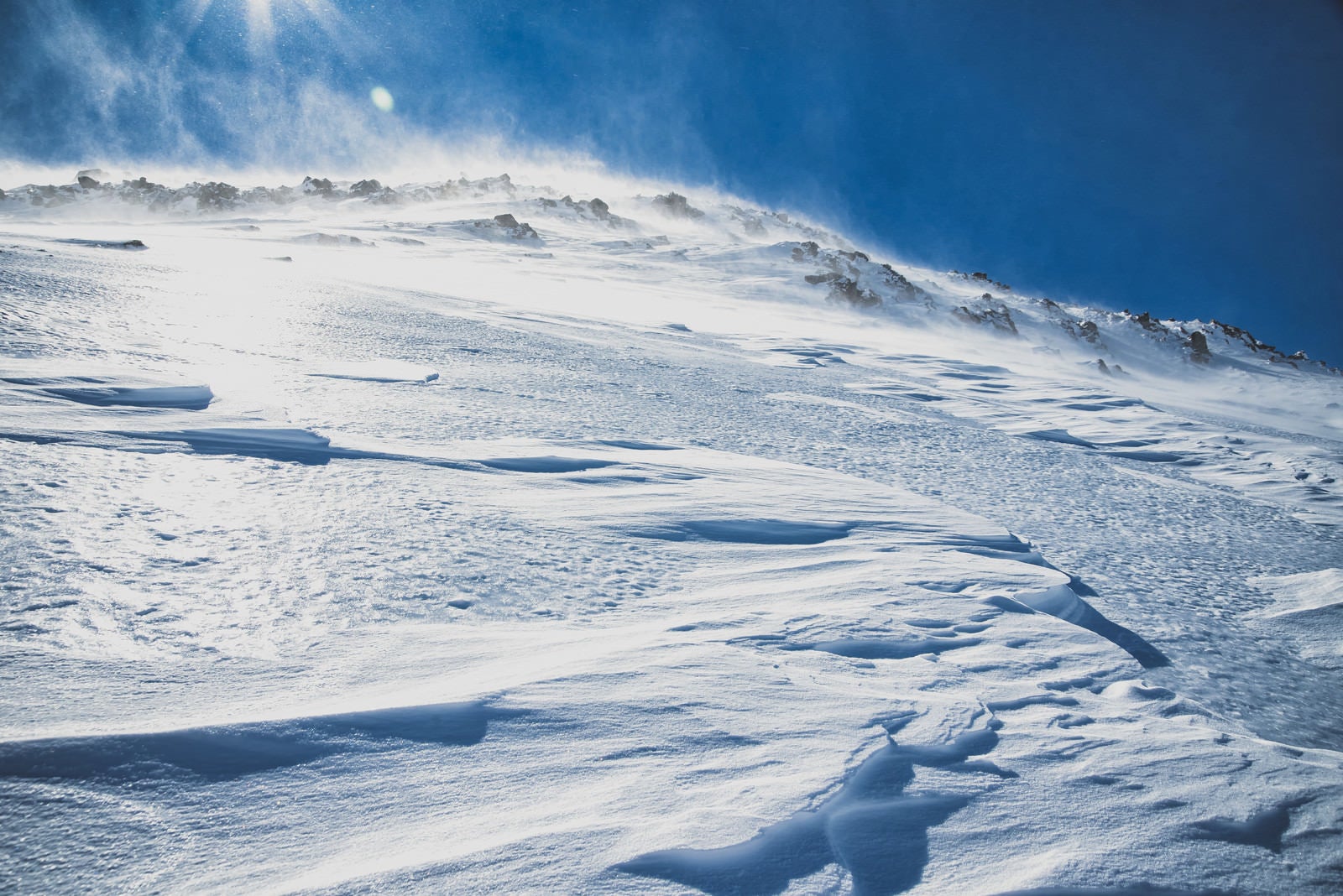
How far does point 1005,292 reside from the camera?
25453mm

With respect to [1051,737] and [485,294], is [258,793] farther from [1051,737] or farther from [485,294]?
[485,294]

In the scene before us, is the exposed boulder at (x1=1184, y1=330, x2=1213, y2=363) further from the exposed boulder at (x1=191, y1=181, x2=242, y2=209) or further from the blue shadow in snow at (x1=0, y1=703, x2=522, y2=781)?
the exposed boulder at (x1=191, y1=181, x2=242, y2=209)

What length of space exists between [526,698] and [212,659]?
1.75 ft

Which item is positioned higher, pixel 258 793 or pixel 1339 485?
pixel 1339 485

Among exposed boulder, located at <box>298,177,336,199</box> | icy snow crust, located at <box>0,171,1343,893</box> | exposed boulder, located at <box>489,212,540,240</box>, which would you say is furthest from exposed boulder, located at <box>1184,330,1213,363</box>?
exposed boulder, located at <box>298,177,336,199</box>

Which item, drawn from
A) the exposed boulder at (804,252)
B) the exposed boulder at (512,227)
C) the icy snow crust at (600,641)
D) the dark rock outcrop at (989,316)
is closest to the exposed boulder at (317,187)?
the exposed boulder at (512,227)

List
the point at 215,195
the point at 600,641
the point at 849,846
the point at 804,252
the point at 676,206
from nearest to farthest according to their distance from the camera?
the point at 849,846 → the point at 600,641 → the point at 804,252 → the point at 215,195 → the point at 676,206

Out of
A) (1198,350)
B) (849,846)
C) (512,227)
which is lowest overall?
(849,846)

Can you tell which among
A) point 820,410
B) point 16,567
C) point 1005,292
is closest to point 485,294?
point 820,410

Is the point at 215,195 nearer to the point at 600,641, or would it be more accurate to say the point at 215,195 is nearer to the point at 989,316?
the point at 989,316

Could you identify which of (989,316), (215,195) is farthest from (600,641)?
(215,195)

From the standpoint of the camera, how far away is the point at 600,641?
1.35 m

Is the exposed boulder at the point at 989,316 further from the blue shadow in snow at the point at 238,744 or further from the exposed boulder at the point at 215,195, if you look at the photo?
the exposed boulder at the point at 215,195

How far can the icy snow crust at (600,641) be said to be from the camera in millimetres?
878
